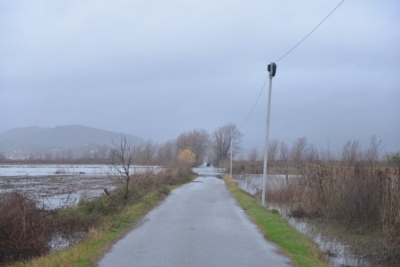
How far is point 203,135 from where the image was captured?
5645 inches

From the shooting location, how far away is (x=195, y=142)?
5153 inches

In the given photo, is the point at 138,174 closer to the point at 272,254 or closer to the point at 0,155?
the point at 272,254

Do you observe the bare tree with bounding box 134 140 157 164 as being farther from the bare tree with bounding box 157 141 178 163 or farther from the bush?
the bush

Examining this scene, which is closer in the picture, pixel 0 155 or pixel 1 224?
pixel 1 224

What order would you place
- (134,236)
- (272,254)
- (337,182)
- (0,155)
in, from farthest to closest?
(0,155), (337,182), (134,236), (272,254)

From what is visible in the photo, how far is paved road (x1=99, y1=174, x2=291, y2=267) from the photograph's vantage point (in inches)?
386

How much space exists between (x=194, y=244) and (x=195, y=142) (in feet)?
391

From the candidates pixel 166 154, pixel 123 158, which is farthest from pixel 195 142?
pixel 123 158

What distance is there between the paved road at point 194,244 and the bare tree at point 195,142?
9871cm

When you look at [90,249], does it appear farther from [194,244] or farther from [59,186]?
[59,186]

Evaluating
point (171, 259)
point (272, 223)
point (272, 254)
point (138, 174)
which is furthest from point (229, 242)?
point (138, 174)

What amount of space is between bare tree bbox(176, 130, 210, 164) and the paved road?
98.7 metres

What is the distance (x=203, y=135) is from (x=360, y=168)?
412ft

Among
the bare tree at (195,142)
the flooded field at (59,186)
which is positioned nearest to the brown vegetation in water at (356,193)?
the flooded field at (59,186)
